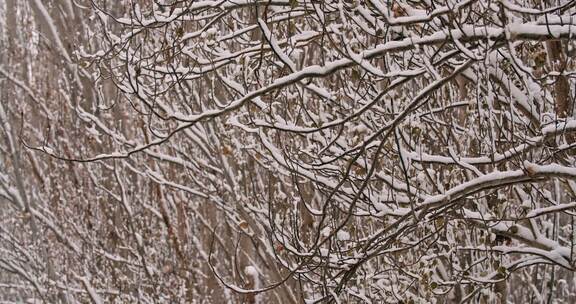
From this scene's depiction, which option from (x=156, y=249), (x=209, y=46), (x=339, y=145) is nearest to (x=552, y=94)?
(x=339, y=145)

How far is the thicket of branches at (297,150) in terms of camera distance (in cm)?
374

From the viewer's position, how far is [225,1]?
4.16m

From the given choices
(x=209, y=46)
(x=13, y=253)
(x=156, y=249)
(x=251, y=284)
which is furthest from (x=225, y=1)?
(x=13, y=253)

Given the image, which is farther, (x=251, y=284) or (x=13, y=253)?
(x=13, y=253)

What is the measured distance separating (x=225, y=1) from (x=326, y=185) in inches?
45.6

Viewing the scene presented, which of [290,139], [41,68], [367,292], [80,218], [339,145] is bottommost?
[367,292]

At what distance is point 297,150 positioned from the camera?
17.4 ft

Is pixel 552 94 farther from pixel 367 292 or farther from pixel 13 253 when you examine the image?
pixel 13 253

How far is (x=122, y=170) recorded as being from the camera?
8898 millimetres

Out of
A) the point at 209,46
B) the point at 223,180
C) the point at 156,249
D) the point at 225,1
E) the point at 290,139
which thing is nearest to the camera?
the point at 225,1

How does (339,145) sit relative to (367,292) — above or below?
above

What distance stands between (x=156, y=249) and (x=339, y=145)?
149 inches

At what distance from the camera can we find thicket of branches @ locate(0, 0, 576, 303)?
12.3 ft

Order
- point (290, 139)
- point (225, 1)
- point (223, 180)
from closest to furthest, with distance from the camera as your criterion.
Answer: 1. point (225, 1)
2. point (290, 139)
3. point (223, 180)
